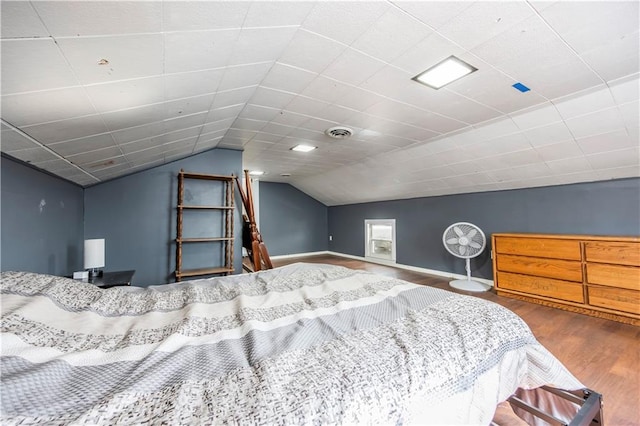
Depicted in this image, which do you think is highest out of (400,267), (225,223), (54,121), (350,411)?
(54,121)

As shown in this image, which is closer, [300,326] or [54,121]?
[300,326]

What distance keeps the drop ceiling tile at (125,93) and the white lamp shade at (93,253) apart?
4.86 ft

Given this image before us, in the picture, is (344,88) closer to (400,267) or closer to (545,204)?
(545,204)

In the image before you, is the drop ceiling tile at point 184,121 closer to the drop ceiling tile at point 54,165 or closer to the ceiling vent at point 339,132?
the drop ceiling tile at point 54,165

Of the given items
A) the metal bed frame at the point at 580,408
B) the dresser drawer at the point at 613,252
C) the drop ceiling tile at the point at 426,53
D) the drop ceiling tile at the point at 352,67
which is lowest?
the metal bed frame at the point at 580,408

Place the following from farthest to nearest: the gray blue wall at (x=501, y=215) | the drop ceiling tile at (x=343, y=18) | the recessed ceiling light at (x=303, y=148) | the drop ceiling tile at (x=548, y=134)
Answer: the recessed ceiling light at (x=303, y=148) → the gray blue wall at (x=501, y=215) → the drop ceiling tile at (x=548, y=134) → the drop ceiling tile at (x=343, y=18)

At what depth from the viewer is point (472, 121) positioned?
9.04ft

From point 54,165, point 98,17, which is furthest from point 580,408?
point 54,165

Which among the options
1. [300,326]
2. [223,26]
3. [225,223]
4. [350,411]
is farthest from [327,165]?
[350,411]

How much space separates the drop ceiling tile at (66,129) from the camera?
143 cm

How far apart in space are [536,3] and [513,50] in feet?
1.22

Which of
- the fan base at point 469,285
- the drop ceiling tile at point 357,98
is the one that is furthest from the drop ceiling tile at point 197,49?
the fan base at point 469,285

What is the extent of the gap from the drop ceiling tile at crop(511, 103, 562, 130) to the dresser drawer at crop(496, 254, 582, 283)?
169 cm

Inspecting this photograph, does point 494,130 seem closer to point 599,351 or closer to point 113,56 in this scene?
point 599,351
